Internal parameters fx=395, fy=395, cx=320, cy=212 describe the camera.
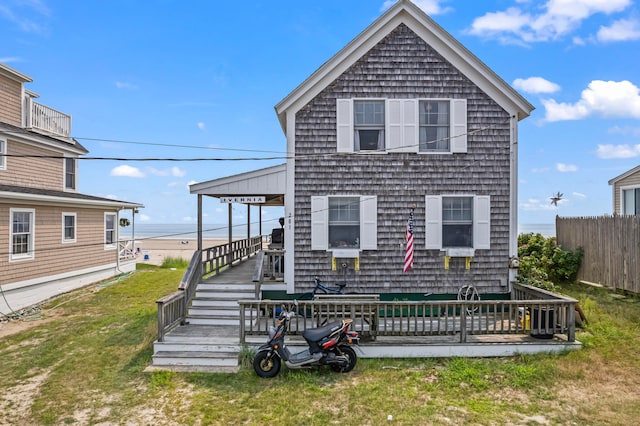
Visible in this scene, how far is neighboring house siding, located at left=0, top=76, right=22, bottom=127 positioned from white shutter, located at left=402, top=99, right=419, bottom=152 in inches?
602

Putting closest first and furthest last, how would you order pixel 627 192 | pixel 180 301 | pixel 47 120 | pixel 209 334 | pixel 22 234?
pixel 209 334, pixel 180 301, pixel 22 234, pixel 627 192, pixel 47 120

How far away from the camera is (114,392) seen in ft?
20.7

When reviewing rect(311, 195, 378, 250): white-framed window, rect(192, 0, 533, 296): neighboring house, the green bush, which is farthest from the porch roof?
the green bush

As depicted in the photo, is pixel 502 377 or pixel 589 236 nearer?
pixel 502 377

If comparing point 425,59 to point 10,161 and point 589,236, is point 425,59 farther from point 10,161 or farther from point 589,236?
point 10,161

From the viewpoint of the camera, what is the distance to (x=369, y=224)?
966 centimetres

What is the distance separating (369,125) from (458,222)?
130 inches

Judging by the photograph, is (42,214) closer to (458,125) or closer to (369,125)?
(369,125)

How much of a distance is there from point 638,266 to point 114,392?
13.3 metres

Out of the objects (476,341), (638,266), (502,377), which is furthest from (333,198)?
(638,266)

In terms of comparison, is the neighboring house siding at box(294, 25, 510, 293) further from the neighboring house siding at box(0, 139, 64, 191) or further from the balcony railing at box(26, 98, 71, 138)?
the balcony railing at box(26, 98, 71, 138)

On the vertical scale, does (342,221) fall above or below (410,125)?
below

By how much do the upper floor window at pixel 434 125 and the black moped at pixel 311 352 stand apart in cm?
530

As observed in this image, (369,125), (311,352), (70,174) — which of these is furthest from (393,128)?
(70,174)
